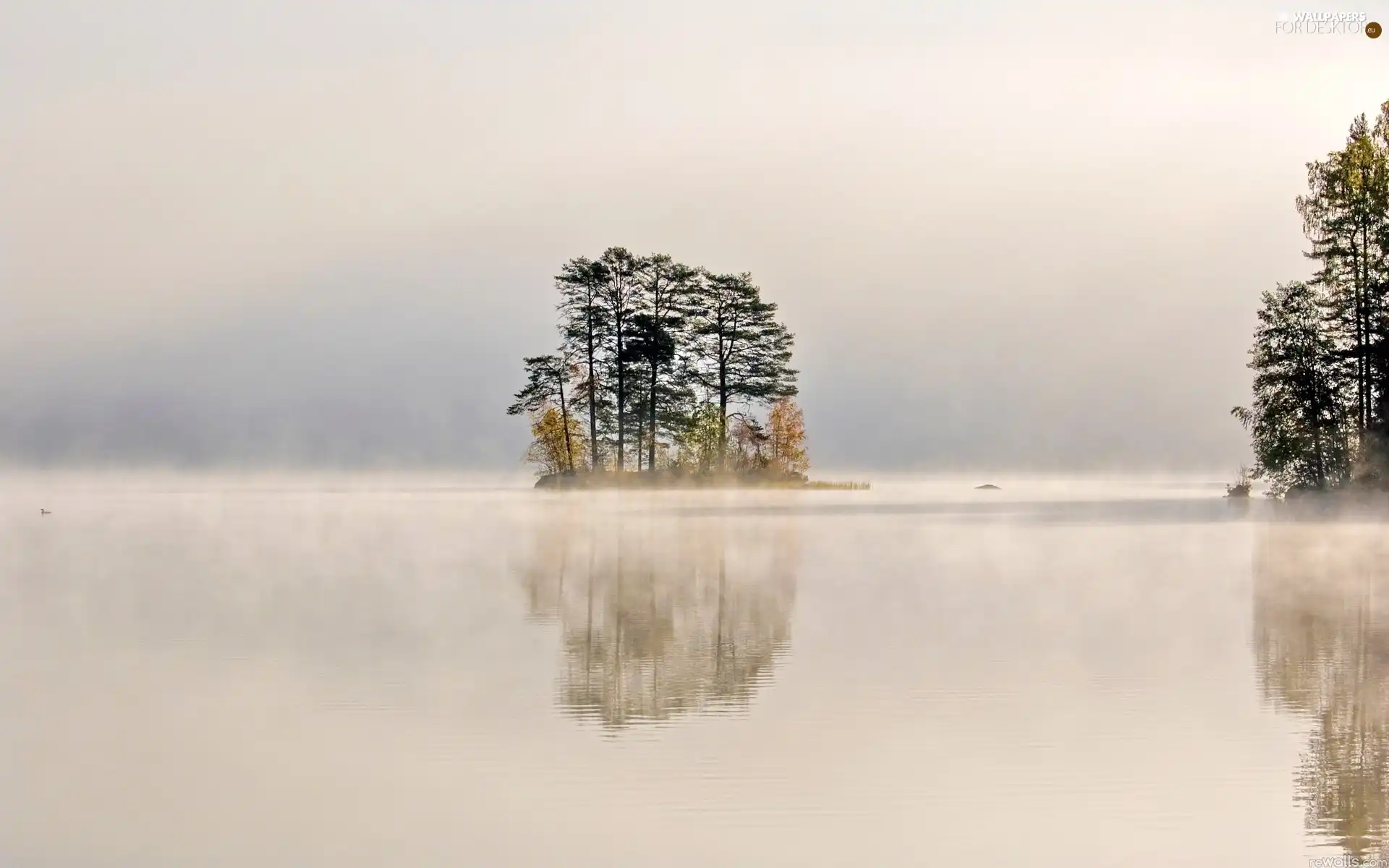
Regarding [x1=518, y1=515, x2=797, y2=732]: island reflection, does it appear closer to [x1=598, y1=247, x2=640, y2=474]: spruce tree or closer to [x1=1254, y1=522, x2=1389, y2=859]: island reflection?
[x1=1254, y1=522, x2=1389, y2=859]: island reflection

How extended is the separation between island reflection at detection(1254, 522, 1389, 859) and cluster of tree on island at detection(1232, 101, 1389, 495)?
25.3 meters

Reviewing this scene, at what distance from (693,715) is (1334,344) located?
43.9 metres

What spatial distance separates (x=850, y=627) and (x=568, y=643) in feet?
10.0

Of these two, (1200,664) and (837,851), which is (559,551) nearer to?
(1200,664)

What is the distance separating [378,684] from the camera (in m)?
10.6

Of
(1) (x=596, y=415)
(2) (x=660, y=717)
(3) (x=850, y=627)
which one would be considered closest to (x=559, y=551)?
(3) (x=850, y=627)

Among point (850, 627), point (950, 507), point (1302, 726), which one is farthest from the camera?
point (950, 507)

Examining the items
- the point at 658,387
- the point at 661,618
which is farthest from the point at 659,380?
the point at 661,618

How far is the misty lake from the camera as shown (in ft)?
21.6

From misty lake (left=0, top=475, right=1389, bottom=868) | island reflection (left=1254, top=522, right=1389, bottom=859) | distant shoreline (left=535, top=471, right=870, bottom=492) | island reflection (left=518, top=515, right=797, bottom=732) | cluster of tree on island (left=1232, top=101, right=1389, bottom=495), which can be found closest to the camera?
misty lake (left=0, top=475, right=1389, bottom=868)

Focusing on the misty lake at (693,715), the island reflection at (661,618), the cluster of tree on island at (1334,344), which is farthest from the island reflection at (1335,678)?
the cluster of tree on island at (1334,344)

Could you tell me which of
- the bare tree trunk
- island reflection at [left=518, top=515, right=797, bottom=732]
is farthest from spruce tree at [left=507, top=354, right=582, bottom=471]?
island reflection at [left=518, top=515, right=797, bottom=732]

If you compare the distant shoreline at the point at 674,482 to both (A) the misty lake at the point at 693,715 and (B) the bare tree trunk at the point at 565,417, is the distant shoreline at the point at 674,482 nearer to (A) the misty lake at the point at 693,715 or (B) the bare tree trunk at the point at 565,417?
(B) the bare tree trunk at the point at 565,417

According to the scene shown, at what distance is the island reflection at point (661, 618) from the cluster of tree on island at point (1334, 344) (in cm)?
2622
